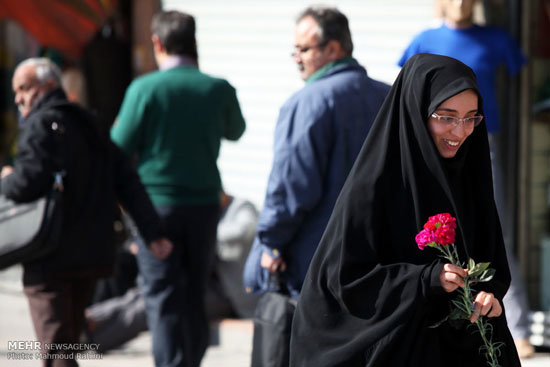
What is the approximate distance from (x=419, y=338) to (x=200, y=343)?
2607mm

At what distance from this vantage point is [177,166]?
5.02 m

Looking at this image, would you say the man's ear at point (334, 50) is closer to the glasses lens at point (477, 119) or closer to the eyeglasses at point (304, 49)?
the eyeglasses at point (304, 49)

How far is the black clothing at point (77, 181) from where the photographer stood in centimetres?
442

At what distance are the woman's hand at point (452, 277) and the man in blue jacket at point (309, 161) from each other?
1.33 meters

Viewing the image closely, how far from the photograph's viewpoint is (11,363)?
18.9 feet

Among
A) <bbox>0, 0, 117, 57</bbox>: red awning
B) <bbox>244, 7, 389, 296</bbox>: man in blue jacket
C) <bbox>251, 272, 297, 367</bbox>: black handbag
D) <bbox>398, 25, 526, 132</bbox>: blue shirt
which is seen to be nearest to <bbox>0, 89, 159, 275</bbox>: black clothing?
<bbox>244, 7, 389, 296</bbox>: man in blue jacket

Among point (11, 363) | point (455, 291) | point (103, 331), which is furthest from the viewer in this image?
point (103, 331)

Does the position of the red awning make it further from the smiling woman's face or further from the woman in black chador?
the smiling woman's face

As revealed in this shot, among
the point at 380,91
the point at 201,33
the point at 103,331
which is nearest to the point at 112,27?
the point at 201,33

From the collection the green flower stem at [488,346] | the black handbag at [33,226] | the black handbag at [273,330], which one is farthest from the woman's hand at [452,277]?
the black handbag at [33,226]

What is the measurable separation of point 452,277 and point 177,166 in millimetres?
2642

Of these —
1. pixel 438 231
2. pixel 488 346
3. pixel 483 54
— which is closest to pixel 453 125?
pixel 438 231

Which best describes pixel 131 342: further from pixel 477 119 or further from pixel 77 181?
pixel 477 119

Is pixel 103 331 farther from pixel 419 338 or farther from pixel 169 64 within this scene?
pixel 419 338
